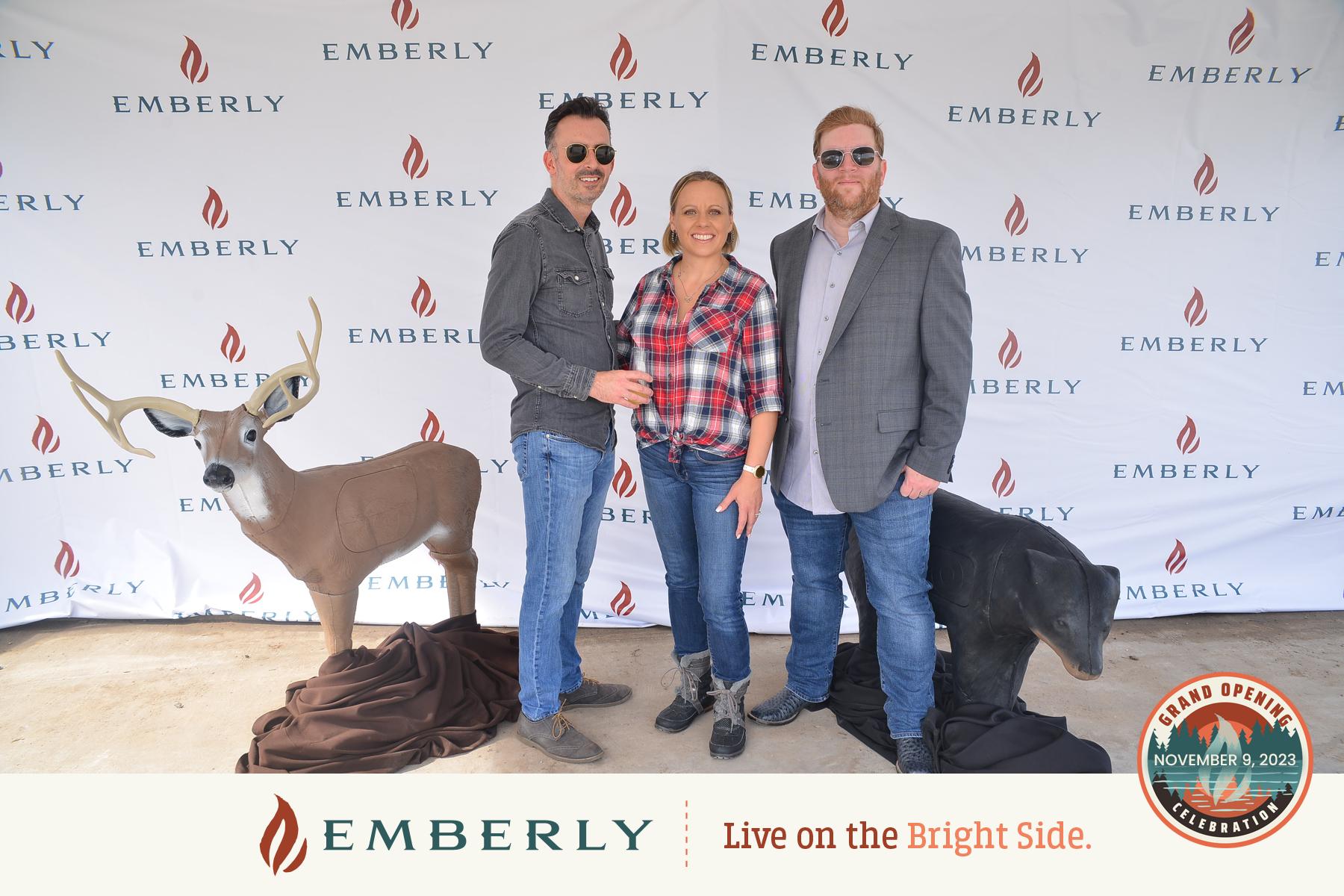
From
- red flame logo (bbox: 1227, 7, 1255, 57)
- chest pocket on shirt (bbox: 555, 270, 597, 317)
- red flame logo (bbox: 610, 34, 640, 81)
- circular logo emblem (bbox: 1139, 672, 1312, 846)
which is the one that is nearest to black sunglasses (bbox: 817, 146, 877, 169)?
chest pocket on shirt (bbox: 555, 270, 597, 317)

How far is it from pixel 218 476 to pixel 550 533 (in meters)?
1.00

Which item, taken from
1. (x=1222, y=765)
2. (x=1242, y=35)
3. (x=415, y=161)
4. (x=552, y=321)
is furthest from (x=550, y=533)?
(x=1242, y=35)

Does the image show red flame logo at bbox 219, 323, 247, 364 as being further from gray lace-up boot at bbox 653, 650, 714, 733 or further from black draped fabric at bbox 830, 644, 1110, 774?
black draped fabric at bbox 830, 644, 1110, 774

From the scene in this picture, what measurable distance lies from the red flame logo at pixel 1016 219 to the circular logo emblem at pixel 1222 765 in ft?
6.87

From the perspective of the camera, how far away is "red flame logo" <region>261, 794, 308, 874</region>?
1.74 metres

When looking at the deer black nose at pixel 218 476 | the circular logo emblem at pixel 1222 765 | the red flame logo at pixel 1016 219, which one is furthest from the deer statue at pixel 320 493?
the red flame logo at pixel 1016 219

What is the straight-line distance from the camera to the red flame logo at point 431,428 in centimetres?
328

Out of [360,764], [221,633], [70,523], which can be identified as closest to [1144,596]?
[360,764]

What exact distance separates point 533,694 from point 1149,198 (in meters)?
3.32

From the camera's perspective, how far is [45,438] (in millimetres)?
3311

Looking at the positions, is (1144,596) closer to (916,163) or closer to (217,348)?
(916,163)

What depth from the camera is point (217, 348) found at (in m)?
3.24

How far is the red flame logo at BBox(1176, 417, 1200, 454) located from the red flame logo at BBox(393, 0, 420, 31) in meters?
3.87

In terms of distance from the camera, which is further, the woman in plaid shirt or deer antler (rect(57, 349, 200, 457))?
deer antler (rect(57, 349, 200, 457))
